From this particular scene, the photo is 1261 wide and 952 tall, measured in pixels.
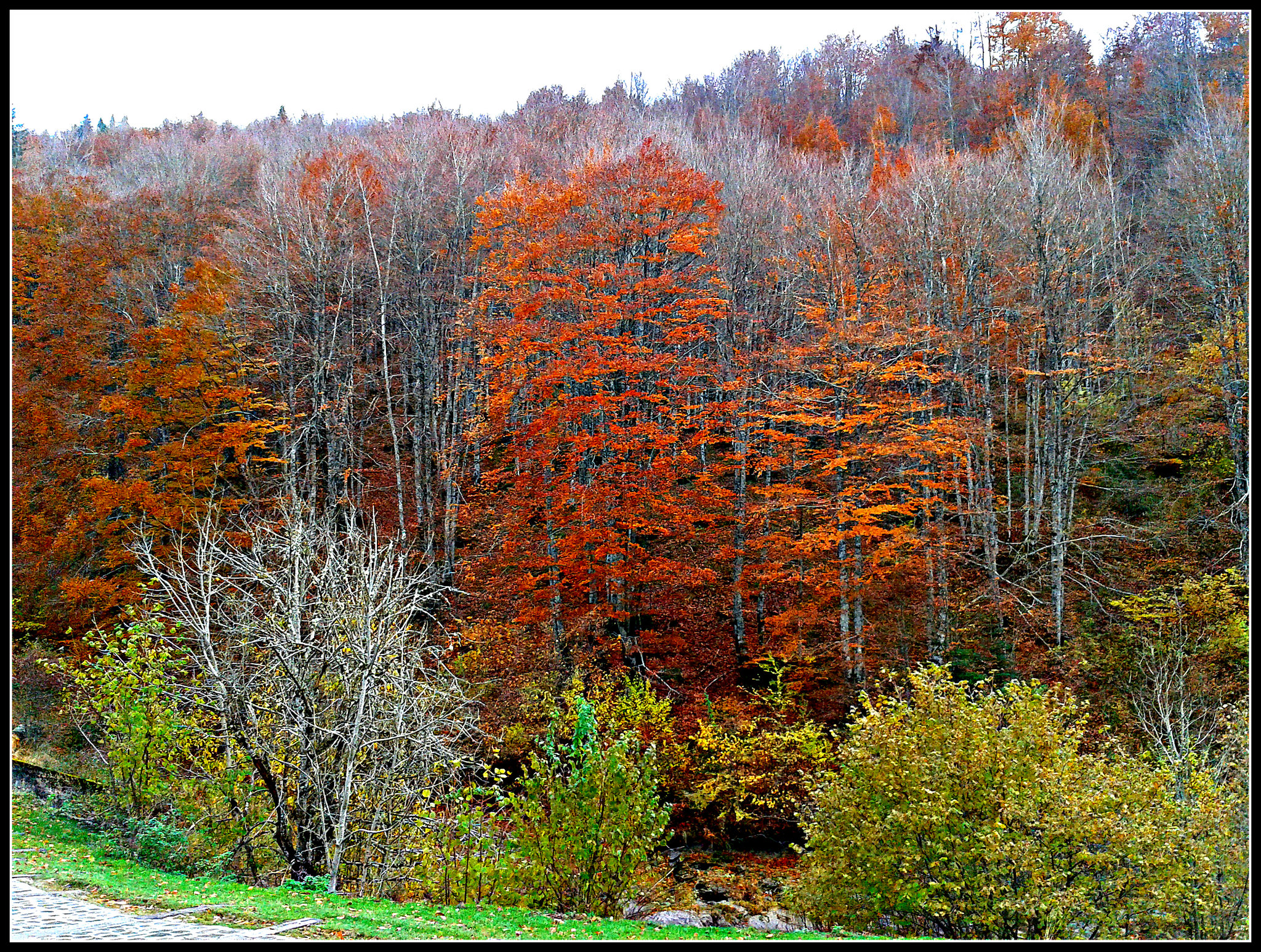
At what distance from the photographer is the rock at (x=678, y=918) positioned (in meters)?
14.0

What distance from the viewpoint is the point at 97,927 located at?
7.59 m

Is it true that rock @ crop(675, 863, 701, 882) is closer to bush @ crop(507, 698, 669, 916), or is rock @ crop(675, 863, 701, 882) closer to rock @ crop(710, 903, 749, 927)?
rock @ crop(710, 903, 749, 927)

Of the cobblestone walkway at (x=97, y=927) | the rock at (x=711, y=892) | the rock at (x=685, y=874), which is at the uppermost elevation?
the cobblestone walkway at (x=97, y=927)

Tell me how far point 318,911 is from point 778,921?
9027mm

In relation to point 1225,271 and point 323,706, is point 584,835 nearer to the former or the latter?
point 323,706

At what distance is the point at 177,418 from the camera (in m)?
25.2

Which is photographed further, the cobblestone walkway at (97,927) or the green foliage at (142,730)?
the green foliage at (142,730)

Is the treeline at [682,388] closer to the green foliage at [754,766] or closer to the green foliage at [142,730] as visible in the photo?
the green foliage at [754,766]

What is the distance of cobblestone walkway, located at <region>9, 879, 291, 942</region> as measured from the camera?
7.23 meters

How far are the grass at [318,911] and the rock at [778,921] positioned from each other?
4.17 metres

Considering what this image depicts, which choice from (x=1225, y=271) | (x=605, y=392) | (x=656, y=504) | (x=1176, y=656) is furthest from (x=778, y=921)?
(x=1225, y=271)

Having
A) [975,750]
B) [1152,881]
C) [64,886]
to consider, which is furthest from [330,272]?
[1152,881]

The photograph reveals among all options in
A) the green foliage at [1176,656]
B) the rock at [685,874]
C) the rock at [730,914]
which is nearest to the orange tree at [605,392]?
the rock at [685,874]

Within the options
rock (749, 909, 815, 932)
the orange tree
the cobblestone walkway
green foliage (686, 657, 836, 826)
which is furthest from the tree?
the cobblestone walkway
